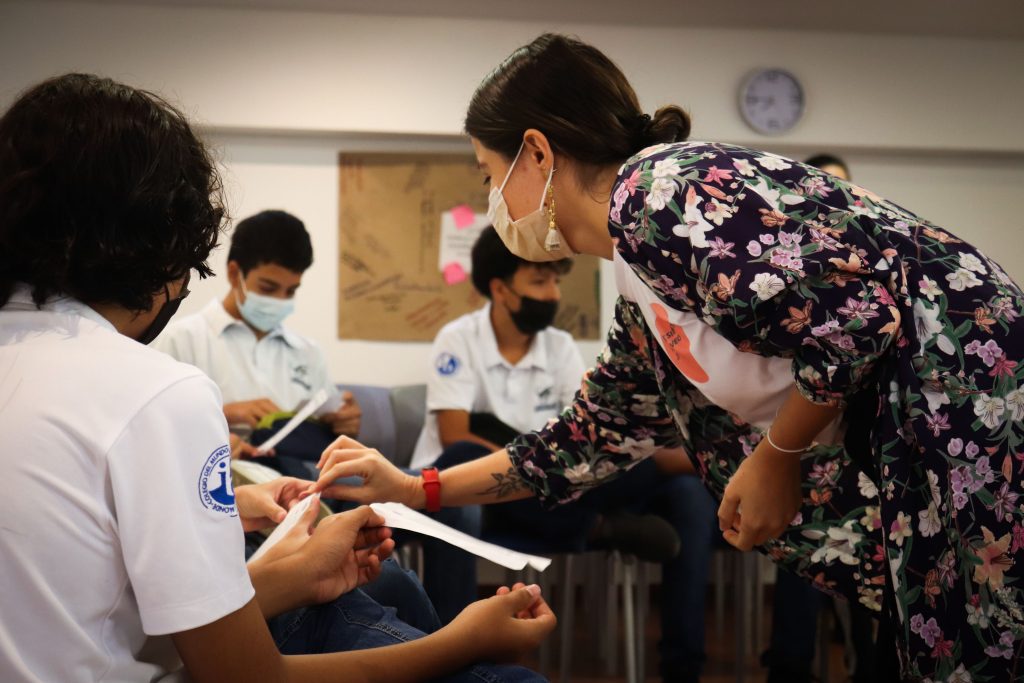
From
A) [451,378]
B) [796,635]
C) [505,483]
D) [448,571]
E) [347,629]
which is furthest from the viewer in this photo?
[451,378]

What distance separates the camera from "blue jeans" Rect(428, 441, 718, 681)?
2.79m

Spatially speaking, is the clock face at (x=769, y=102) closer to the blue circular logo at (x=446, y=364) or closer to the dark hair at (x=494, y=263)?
the dark hair at (x=494, y=263)

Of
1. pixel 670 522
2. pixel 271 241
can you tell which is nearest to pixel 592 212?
pixel 670 522

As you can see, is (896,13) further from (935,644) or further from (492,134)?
(935,644)

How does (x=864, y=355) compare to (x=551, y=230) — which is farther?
(x=551, y=230)

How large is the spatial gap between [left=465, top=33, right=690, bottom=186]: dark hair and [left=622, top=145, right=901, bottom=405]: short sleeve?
0.98 ft

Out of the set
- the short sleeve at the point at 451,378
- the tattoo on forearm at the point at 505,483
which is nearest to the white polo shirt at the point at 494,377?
the short sleeve at the point at 451,378

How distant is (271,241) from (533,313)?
0.97m

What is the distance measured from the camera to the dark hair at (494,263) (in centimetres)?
352

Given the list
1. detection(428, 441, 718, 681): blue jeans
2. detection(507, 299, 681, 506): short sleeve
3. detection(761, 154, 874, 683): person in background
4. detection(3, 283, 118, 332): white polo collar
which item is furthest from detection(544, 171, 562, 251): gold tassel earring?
detection(761, 154, 874, 683): person in background

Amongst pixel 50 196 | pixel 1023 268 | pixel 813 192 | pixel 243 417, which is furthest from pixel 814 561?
pixel 1023 268

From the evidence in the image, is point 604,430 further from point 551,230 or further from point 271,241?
point 271,241

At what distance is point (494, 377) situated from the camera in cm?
363

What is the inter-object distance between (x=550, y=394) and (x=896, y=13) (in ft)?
8.16
